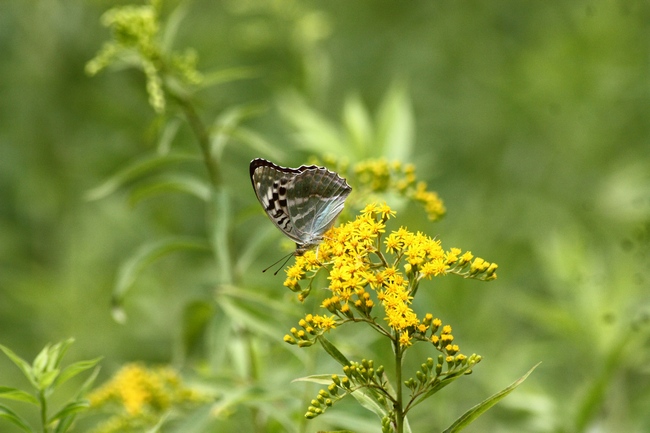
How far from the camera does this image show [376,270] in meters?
2.22

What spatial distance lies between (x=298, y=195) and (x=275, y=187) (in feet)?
0.29

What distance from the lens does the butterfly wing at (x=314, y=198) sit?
266 cm

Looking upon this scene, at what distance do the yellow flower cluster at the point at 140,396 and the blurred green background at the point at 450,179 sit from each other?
48.5 inches

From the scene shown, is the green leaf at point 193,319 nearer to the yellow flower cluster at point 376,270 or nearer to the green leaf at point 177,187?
the green leaf at point 177,187

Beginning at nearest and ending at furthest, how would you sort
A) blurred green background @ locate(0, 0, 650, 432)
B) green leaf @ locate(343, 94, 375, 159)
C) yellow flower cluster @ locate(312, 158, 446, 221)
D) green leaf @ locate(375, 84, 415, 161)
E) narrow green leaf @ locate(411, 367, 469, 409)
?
narrow green leaf @ locate(411, 367, 469, 409)
yellow flower cluster @ locate(312, 158, 446, 221)
green leaf @ locate(375, 84, 415, 161)
green leaf @ locate(343, 94, 375, 159)
blurred green background @ locate(0, 0, 650, 432)

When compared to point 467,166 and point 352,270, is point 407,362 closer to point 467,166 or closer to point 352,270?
point 352,270

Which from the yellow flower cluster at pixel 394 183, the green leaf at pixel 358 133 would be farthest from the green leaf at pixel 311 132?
the yellow flower cluster at pixel 394 183

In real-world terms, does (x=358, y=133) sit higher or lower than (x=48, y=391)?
higher

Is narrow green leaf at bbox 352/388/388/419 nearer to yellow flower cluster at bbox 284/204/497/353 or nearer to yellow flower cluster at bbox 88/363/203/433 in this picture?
yellow flower cluster at bbox 284/204/497/353

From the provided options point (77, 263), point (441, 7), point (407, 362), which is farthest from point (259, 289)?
point (441, 7)

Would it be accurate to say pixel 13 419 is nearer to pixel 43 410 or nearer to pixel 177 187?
pixel 43 410

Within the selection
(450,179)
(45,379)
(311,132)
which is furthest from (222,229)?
(450,179)

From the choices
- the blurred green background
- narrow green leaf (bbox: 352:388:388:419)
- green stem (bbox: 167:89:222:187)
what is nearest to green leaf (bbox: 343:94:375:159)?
the blurred green background

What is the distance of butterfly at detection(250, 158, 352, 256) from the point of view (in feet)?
Answer: 8.76
